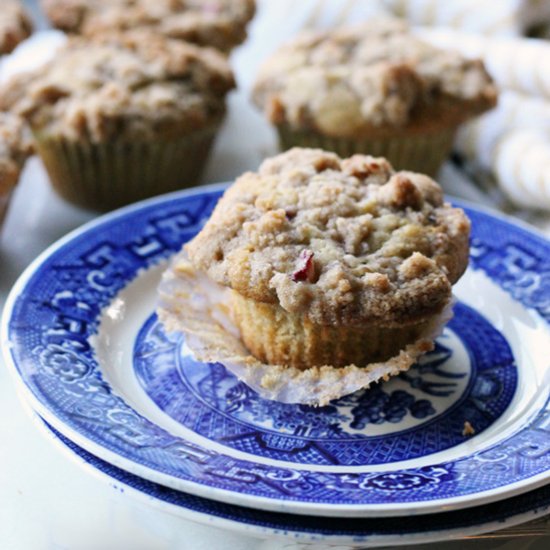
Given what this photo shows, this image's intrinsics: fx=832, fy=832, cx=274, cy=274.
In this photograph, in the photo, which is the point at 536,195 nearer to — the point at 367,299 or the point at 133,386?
the point at 367,299

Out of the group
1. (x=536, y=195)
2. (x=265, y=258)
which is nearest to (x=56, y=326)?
(x=265, y=258)

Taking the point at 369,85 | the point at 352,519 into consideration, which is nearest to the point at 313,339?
the point at 352,519

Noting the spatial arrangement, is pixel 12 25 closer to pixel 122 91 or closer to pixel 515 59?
pixel 122 91

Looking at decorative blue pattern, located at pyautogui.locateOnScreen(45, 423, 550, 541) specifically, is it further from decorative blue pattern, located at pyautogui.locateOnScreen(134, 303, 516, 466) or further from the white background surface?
decorative blue pattern, located at pyautogui.locateOnScreen(134, 303, 516, 466)

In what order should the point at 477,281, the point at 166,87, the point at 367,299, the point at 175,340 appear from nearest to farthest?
the point at 367,299 < the point at 175,340 < the point at 477,281 < the point at 166,87

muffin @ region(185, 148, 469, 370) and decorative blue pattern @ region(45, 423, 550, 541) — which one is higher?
muffin @ region(185, 148, 469, 370)

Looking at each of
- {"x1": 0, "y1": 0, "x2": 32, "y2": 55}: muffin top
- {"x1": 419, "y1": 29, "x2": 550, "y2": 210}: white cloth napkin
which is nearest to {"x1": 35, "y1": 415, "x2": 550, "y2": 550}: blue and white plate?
{"x1": 419, "y1": 29, "x2": 550, "y2": 210}: white cloth napkin

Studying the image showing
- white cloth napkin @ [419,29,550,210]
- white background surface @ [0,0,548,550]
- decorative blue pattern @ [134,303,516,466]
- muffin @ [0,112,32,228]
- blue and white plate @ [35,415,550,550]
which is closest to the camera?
blue and white plate @ [35,415,550,550]
